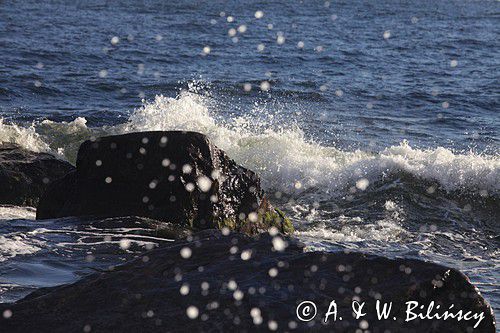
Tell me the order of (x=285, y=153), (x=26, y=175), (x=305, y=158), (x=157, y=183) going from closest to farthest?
(x=157, y=183), (x=26, y=175), (x=305, y=158), (x=285, y=153)

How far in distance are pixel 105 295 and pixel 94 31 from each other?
23.4 m

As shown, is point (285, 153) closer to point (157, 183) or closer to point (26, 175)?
point (26, 175)

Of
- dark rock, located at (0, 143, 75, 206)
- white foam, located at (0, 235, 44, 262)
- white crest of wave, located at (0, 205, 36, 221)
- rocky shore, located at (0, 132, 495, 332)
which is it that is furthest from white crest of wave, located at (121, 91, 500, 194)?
rocky shore, located at (0, 132, 495, 332)

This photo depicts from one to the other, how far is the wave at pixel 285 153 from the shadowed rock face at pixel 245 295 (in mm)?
7469

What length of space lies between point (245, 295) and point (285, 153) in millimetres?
9568

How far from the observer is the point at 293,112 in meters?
17.8

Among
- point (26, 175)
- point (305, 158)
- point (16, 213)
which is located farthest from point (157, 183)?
point (305, 158)

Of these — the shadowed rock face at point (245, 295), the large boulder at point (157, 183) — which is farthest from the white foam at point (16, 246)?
the shadowed rock face at point (245, 295)

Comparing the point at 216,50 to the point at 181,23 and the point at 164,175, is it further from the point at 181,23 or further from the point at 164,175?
the point at 164,175

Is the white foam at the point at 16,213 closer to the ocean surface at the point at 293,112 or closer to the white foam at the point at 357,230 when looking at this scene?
the ocean surface at the point at 293,112

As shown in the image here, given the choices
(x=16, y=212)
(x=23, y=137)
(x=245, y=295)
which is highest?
(x=245, y=295)

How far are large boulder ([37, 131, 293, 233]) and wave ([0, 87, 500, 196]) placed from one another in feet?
14.4

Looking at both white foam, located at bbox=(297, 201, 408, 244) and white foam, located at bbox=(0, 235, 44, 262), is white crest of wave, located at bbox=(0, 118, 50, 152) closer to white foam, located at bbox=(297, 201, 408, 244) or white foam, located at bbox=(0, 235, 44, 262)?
white foam, located at bbox=(297, 201, 408, 244)

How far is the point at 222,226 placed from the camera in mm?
7793
